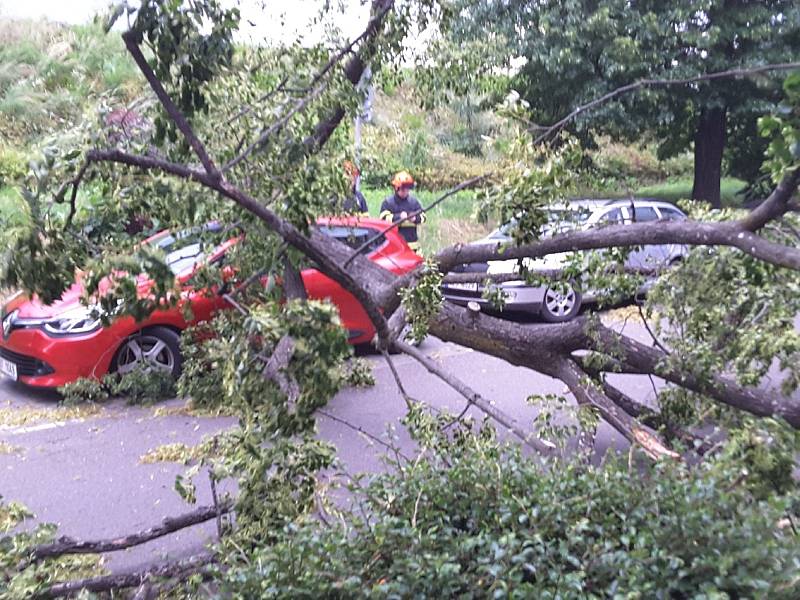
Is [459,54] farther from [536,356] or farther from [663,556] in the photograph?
[663,556]

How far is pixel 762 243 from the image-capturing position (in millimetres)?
3561

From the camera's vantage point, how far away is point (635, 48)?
562 inches

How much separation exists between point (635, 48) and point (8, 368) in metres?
11.0

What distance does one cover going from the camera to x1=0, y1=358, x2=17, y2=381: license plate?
25.4 feet

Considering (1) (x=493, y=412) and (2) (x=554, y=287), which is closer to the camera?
(1) (x=493, y=412)

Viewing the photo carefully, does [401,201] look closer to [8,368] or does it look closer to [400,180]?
[400,180]

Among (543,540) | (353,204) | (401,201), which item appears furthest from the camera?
(401,201)

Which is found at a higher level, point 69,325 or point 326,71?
point 326,71

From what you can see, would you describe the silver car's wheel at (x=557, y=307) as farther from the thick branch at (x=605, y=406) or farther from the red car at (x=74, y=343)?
the thick branch at (x=605, y=406)

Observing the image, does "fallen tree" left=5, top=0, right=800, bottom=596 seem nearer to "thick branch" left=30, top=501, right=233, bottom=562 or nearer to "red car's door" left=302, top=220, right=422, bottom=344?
"thick branch" left=30, top=501, right=233, bottom=562

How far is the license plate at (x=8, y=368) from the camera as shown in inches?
305

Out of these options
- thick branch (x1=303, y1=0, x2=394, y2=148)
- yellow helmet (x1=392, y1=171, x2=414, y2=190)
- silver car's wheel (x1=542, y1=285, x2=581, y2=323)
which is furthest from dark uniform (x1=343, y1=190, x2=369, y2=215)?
silver car's wheel (x1=542, y1=285, x2=581, y2=323)

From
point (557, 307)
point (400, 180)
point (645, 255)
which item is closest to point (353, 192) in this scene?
point (645, 255)

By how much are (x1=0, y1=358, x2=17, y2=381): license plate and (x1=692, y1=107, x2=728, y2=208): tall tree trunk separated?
14.7 m
